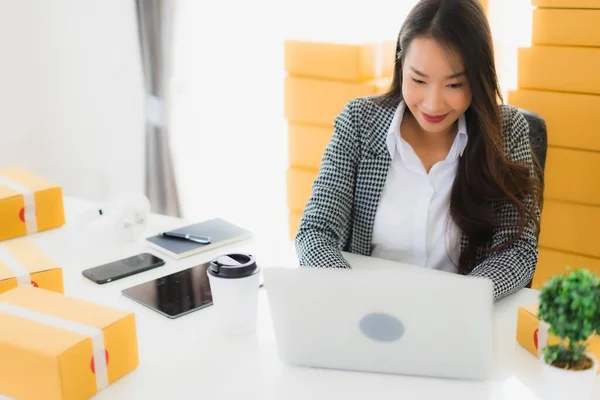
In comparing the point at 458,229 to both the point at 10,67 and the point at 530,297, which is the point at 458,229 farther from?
the point at 10,67

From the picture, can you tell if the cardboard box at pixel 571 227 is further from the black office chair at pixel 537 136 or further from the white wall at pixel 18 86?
the white wall at pixel 18 86

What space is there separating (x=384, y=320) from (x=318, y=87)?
148 centimetres

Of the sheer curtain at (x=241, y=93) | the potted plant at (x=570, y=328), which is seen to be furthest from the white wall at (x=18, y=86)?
the potted plant at (x=570, y=328)

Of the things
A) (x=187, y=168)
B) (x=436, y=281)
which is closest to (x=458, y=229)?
(x=436, y=281)

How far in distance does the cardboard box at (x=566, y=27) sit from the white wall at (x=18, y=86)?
2.20 m

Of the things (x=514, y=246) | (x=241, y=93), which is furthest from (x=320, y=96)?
(x=514, y=246)

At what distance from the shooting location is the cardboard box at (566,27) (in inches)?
86.9

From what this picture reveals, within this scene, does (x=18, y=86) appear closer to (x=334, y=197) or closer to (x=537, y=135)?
(x=334, y=197)

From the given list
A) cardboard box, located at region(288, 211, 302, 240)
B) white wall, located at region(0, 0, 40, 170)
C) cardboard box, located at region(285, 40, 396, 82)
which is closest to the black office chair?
cardboard box, located at region(285, 40, 396, 82)

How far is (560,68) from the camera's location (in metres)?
2.29

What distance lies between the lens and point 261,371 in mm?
1249

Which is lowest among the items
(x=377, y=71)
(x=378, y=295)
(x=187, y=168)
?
(x=187, y=168)

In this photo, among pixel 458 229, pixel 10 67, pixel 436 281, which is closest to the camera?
pixel 436 281

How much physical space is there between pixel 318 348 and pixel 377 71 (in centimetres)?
150
